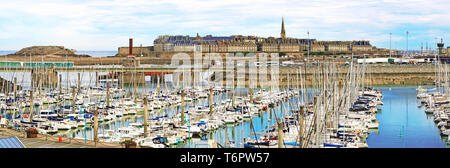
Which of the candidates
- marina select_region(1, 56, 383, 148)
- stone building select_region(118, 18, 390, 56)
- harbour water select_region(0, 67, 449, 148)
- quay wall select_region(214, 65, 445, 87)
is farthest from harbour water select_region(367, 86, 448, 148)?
stone building select_region(118, 18, 390, 56)

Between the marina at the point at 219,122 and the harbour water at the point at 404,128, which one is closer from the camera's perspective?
the marina at the point at 219,122

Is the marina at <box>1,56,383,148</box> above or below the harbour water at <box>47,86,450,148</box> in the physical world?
above

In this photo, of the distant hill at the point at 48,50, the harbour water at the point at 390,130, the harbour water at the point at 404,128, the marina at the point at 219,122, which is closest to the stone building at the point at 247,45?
the distant hill at the point at 48,50

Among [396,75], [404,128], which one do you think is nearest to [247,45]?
[396,75]

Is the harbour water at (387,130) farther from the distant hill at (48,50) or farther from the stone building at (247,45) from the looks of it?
the distant hill at (48,50)

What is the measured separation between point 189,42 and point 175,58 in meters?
8.49

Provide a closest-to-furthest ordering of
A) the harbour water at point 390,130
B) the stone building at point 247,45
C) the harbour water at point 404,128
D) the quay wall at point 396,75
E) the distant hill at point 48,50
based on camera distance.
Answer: the harbour water at point 390,130 → the harbour water at point 404,128 → the quay wall at point 396,75 → the stone building at point 247,45 → the distant hill at point 48,50

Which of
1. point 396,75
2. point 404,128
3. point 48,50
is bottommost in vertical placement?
point 404,128

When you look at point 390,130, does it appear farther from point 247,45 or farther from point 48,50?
point 48,50

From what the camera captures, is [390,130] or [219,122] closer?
[219,122]

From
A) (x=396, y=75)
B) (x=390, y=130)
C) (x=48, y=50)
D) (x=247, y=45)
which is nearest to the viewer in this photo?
(x=390, y=130)

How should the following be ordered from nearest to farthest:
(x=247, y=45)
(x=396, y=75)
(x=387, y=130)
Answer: (x=387, y=130), (x=396, y=75), (x=247, y=45)

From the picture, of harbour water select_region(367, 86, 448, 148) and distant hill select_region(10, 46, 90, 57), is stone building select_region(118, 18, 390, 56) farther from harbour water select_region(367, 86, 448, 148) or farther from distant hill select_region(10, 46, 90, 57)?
harbour water select_region(367, 86, 448, 148)
